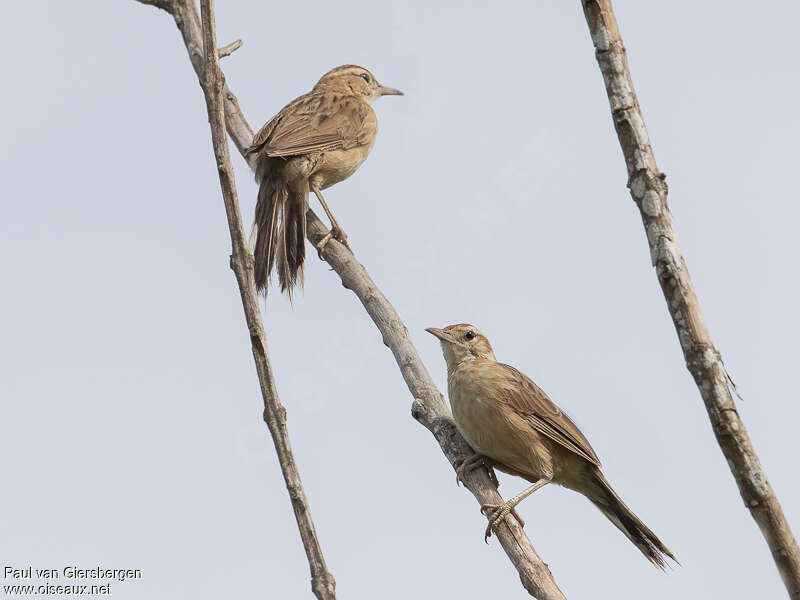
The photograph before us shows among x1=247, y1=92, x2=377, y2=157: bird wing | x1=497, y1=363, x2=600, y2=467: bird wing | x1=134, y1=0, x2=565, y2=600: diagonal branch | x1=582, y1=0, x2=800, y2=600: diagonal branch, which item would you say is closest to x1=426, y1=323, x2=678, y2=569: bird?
x1=497, y1=363, x2=600, y2=467: bird wing

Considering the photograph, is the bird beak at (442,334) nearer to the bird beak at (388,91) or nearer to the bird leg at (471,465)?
the bird leg at (471,465)

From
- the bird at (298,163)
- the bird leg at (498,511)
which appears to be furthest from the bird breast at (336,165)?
the bird leg at (498,511)

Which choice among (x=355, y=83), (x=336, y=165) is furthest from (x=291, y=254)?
(x=355, y=83)

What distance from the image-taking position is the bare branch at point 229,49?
723 centimetres

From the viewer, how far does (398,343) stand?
534cm

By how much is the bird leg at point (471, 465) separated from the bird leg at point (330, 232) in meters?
1.94

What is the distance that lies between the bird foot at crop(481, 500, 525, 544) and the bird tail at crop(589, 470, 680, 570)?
1163 mm

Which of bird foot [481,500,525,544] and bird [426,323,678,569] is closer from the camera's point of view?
bird foot [481,500,525,544]

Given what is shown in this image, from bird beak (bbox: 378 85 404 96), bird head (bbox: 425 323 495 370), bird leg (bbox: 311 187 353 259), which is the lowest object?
bird head (bbox: 425 323 495 370)

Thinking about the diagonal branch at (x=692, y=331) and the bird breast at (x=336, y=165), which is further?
the bird breast at (x=336, y=165)

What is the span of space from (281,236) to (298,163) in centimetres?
86

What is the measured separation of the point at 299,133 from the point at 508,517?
4327mm

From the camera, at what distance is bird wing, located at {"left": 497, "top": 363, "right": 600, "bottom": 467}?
238 inches

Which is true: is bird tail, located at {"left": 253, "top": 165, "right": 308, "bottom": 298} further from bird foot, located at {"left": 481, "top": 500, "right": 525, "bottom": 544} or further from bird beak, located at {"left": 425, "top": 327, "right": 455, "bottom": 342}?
bird foot, located at {"left": 481, "top": 500, "right": 525, "bottom": 544}
